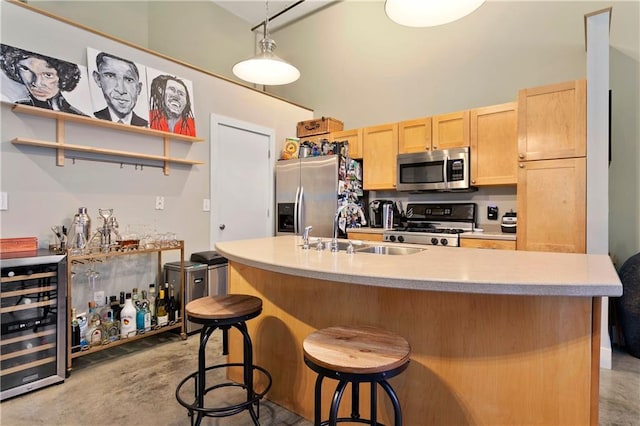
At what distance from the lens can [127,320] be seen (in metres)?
2.69

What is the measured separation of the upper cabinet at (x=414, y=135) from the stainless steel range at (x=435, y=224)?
68 cm

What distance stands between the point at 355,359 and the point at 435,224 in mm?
2988

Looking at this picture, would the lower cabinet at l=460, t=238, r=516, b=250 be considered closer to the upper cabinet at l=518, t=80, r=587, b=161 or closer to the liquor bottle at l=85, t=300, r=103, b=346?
the upper cabinet at l=518, t=80, r=587, b=161

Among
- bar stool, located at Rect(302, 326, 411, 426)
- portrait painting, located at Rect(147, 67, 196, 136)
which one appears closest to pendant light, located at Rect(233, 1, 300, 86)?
portrait painting, located at Rect(147, 67, 196, 136)

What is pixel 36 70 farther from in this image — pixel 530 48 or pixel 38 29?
pixel 530 48

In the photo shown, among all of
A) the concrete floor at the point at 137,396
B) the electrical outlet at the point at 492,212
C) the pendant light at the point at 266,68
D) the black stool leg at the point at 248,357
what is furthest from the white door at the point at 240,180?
the electrical outlet at the point at 492,212

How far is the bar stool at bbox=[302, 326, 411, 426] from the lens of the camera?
1115 mm

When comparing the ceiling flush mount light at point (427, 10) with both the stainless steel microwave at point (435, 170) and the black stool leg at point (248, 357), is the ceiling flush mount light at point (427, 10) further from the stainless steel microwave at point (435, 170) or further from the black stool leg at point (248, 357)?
the black stool leg at point (248, 357)

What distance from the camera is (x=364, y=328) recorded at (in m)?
1.45

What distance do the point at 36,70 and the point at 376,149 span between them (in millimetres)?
3178

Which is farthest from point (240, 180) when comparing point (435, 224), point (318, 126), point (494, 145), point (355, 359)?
point (355, 359)

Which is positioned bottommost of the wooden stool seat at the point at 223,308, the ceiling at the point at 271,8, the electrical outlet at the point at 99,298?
the electrical outlet at the point at 99,298

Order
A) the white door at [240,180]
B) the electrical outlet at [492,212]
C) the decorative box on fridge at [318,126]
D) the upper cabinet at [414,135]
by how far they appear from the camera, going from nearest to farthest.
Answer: the electrical outlet at [492,212] → the upper cabinet at [414,135] → the white door at [240,180] → the decorative box on fridge at [318,126]

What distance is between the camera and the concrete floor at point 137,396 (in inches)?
73.4
